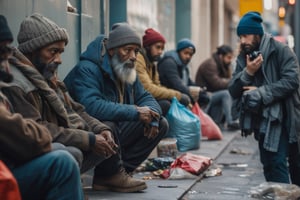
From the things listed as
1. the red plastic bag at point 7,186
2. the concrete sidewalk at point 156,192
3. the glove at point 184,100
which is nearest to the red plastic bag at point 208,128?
the glove at point 184,100

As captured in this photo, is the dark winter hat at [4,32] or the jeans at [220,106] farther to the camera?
Answer: the jeans at [220,106]

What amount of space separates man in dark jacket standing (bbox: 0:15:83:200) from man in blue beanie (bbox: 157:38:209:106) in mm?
7551

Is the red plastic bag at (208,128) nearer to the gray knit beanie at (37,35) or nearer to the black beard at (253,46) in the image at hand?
the black beard at (253,46)

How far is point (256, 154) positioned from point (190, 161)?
3109 millimetres

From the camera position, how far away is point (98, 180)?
782cm

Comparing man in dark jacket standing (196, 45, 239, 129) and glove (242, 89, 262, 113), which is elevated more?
glove (242, 89, 262, 113)

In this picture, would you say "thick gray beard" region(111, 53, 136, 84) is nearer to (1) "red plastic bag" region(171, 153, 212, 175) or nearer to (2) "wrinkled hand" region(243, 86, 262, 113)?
(2) "wrinkled hand" region(243, 86, 262, 113)

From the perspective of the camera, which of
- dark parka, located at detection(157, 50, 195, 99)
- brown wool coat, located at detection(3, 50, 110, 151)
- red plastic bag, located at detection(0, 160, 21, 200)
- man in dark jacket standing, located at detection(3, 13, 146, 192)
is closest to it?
red plastic bag, located at detection(0, 160, 21, 200)

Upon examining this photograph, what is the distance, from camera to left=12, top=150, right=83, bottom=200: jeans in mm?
4918

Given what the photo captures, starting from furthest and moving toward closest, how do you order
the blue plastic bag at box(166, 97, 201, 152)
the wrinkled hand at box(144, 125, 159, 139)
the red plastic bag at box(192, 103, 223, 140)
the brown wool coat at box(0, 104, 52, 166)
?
the red plastic bag at box(192, 103, 223, 140), the blue plastic bag at box(166, 97, 201, 152), the wrinkled hand at box(144, 125, 159, 139), the brown wool coat at box(0, 104, 52, 166)

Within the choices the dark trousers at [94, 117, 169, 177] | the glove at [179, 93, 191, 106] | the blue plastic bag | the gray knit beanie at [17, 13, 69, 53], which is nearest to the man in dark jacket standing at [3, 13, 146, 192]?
the gray knit beanie at [17, 13, 69, 53]

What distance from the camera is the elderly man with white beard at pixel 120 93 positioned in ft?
25.2

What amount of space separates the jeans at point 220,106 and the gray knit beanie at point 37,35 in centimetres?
916

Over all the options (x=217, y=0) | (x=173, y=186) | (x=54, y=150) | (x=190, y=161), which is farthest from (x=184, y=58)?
(x=217, y=0)
